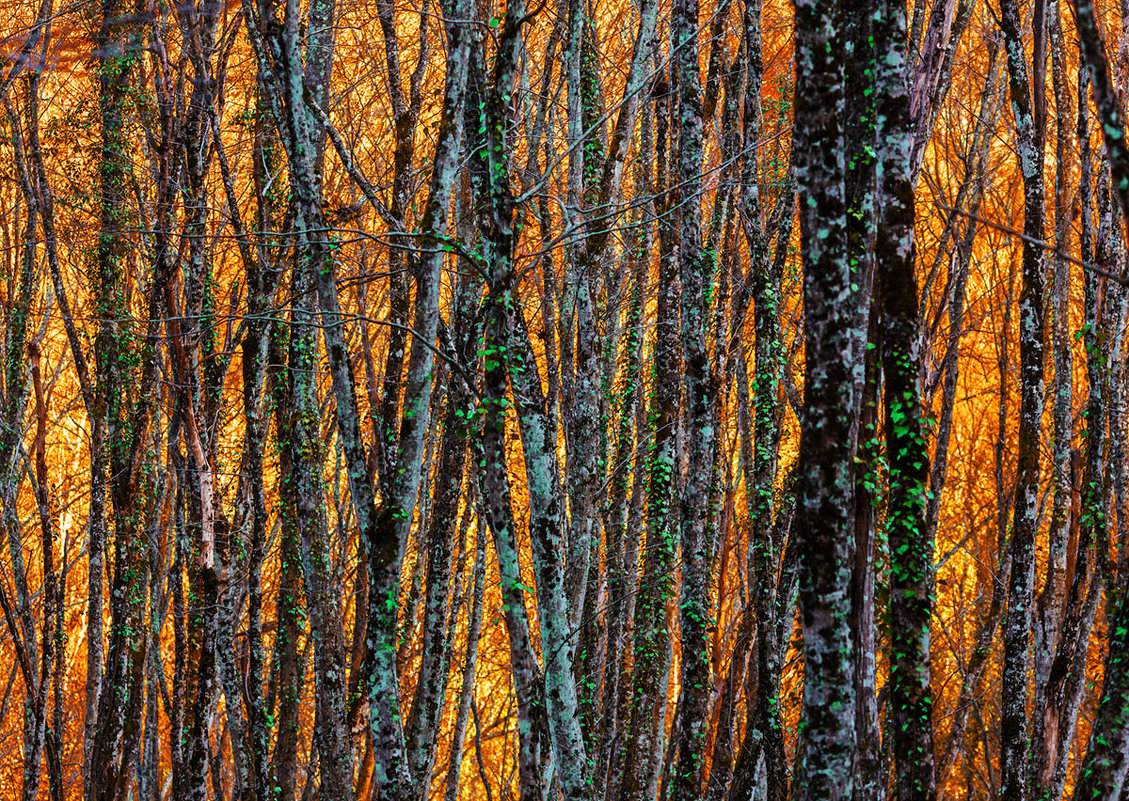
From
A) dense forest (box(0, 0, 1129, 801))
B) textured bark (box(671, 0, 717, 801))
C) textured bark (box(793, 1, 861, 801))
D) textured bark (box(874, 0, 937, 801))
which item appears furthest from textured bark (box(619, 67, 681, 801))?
textured bark (box(793, 1, 861, 801))

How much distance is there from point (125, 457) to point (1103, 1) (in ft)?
47.1

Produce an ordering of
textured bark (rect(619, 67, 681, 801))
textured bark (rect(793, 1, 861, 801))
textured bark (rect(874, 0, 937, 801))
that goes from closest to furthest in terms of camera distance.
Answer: textured bark (rect(793, 1, 861, 801))
textured bark (rect(874, 0, 937, 801))
textured bark (rect(619, 67, 681, 801))

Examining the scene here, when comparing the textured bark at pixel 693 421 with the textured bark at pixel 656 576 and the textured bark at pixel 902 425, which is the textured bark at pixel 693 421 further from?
the textured bark at pixel 902 425

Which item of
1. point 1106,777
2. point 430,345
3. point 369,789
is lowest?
point 369,789

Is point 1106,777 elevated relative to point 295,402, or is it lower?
lower

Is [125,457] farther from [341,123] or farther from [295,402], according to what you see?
[341,123]

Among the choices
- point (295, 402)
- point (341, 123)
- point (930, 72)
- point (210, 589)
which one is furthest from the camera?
point (341, 123)

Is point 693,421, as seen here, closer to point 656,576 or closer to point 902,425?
point 656,576

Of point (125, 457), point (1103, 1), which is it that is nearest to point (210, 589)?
point (125, 457)

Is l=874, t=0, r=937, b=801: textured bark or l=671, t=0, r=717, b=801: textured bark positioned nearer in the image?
l=874, t=0, r=937, b=801: textured bark

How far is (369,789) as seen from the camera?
675 inches

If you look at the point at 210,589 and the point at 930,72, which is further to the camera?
the point at 210,589

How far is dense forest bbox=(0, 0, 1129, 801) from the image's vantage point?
234 inches

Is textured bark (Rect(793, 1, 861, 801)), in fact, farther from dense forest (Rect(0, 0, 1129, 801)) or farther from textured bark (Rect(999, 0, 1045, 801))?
textured bark (Rect(999, 0, 1045, 801))
